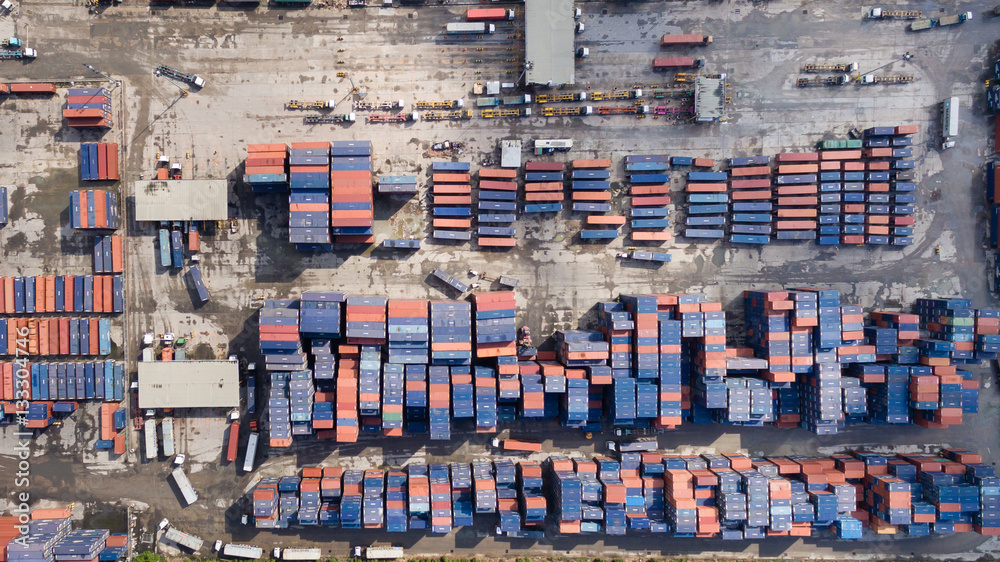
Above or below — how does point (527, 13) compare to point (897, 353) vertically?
above

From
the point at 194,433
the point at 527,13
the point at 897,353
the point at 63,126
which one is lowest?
the point at 194,433

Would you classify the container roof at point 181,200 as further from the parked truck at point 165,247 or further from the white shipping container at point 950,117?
the white shipping container at point 950,117

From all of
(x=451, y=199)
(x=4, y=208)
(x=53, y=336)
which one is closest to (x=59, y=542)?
(x=53, y=336)

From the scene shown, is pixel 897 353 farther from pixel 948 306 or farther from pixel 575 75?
pixel 575 75

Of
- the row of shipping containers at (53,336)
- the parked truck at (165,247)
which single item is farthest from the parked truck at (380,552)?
the parked truck at (165,247)

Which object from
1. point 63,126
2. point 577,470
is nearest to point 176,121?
point 63,126

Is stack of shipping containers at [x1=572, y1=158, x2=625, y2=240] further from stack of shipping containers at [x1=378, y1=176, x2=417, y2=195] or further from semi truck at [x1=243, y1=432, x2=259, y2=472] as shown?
semi truck at [x1=243, y1=432, x2=259, y2=472]

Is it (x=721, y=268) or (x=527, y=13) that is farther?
(x=721, y=268)
